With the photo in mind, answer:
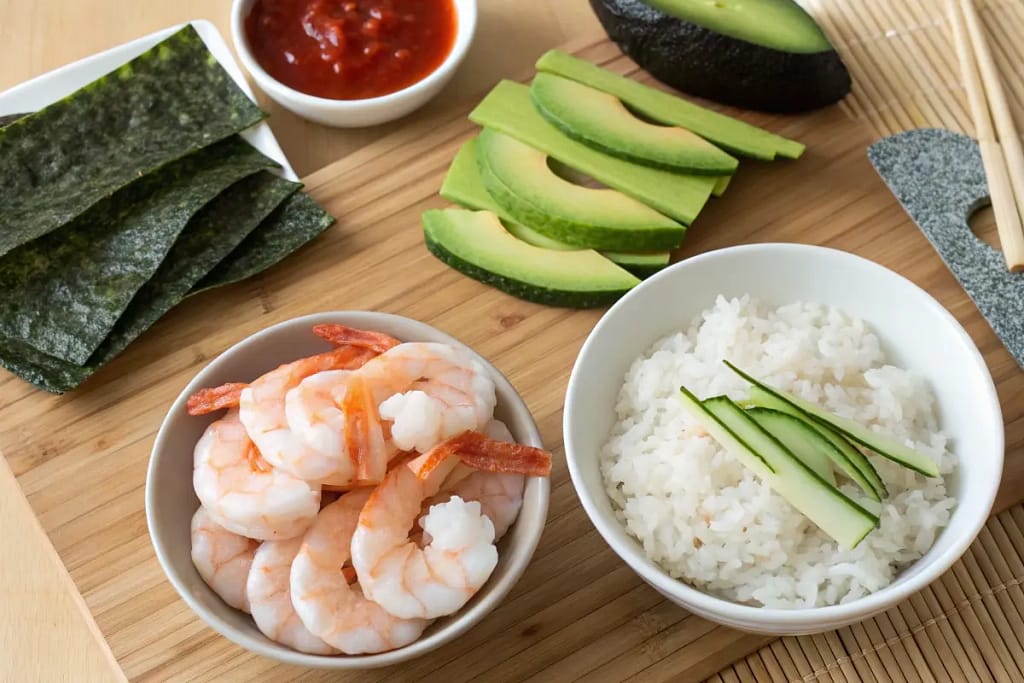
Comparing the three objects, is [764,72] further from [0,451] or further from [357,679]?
[0,451]

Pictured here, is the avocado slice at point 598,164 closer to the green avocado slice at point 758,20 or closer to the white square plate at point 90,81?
the green avocado slice at point 758,20

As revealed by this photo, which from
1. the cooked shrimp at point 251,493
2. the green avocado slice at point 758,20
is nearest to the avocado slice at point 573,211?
the green avocado slice at point 758,20

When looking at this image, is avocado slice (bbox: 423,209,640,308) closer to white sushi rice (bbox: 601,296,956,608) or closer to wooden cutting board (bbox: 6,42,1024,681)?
wooden cutting board (bbox: 6,42,1024,681)

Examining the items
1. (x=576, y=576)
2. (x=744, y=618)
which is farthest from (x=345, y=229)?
(x=744, y=618)

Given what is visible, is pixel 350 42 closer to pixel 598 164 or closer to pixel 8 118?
pixel 598 164

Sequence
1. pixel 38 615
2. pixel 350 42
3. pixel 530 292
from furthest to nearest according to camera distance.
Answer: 1. pixel 350 42
2. pixel 530 292
3. pixel 38 615

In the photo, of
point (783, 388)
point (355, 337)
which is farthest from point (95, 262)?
point (783, 388)

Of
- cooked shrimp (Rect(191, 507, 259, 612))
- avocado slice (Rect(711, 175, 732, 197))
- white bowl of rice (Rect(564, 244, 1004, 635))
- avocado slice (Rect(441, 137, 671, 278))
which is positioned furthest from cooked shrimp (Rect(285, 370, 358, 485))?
avocado slice (Rect(711, 175, 732, 197))
